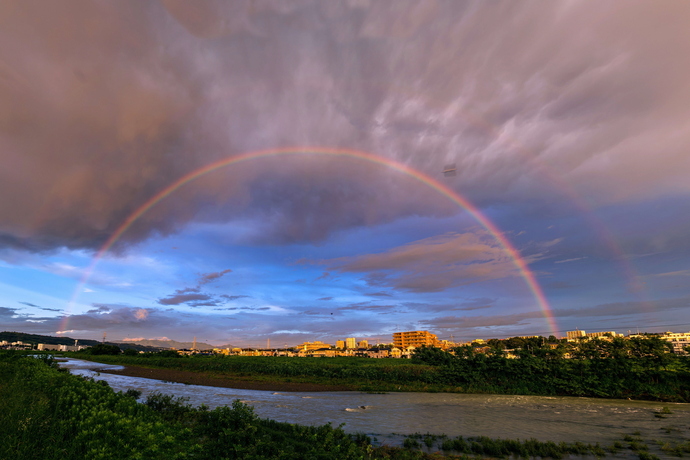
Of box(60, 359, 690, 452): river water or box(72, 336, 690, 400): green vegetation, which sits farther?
box(72, 336, 690, 400): green vegetation

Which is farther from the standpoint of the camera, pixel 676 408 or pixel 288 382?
pixel 288 382

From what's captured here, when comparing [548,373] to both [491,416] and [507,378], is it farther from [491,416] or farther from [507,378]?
[491,416]

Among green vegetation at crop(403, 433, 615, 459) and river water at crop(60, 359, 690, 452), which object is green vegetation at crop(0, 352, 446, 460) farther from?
river water at crop(60, 359, 690, 452)

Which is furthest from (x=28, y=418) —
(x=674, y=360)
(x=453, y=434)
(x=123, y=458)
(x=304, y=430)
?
(x=674, y=360)

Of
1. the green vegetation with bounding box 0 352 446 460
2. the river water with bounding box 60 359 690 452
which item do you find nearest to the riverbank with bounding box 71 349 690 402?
the river water with bounding box 60 359 690 452

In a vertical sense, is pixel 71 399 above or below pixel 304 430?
above

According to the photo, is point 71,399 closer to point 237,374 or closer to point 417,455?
point 417,455

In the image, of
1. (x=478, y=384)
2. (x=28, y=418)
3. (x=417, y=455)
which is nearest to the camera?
(x=28, y=418)

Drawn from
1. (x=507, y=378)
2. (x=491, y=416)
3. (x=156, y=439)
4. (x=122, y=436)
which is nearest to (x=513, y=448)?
(x=491, y=416)
